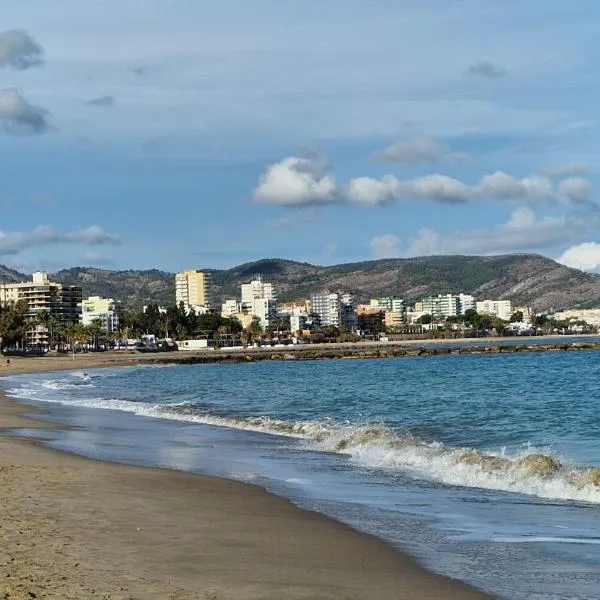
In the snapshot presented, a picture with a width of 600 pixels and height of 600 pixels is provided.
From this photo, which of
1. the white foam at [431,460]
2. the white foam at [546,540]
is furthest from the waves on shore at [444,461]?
the white foam at [546,540]

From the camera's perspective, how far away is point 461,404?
34.0m

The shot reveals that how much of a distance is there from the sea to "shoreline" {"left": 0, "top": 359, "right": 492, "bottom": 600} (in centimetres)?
53

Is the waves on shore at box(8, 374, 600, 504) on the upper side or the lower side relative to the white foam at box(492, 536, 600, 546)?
lower

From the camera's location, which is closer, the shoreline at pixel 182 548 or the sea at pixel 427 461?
the shoreline at pixel 182 548

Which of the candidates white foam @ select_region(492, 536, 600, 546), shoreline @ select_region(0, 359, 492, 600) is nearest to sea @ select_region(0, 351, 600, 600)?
white foam @ select_region(492, 536, 600, 546)

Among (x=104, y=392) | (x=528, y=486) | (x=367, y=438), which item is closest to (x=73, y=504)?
(x=528, y=486)

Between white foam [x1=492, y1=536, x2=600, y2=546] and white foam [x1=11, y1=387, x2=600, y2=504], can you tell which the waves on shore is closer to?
white foam [x1=11, y1=387, x2=600, y2=504]

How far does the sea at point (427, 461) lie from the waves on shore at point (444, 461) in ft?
0.14

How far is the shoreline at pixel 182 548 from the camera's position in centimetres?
737

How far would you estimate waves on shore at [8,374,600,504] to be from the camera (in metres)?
14.3

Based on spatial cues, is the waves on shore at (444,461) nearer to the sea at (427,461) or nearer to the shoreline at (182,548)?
the sea at (427,461)

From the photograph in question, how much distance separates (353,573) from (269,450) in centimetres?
1222

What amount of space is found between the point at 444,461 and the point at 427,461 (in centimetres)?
51

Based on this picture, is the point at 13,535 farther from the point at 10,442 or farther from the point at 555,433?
the point at 555,433
